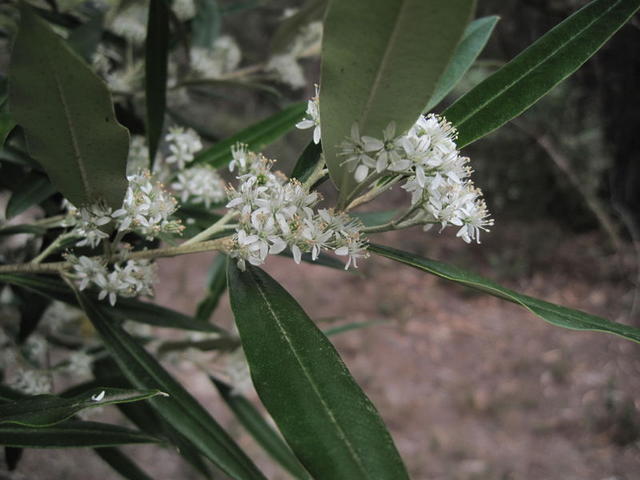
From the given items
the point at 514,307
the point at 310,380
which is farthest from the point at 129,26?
the point at 514,307

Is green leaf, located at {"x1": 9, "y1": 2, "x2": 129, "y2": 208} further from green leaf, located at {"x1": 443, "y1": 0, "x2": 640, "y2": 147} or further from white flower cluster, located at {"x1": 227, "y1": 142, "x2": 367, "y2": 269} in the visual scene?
green leaf, located at {"x1": 443, "y1": 0, "x2": 640, "y2": 147}

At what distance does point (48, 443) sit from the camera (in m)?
0.67

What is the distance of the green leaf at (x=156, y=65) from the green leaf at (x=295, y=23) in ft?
2.13

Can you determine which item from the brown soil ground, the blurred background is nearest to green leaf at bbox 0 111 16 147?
the blurred background

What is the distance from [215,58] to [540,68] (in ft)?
3.59

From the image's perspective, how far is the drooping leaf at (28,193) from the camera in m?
0.94

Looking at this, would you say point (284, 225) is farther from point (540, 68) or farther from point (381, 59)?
point (540, 68)

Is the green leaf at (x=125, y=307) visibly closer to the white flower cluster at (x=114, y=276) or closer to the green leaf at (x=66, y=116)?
the white flower cluster at (x=114, y=276)

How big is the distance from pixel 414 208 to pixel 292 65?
1084 millimetres

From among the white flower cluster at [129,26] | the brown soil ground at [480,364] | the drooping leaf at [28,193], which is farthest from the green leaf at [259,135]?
the brown soil ground at [480,364]

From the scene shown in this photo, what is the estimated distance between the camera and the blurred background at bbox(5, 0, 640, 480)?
3.25 metres

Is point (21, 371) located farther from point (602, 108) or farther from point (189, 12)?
point (602, 108)

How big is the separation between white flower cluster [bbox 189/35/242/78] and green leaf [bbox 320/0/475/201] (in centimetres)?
103

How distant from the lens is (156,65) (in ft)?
3.00
